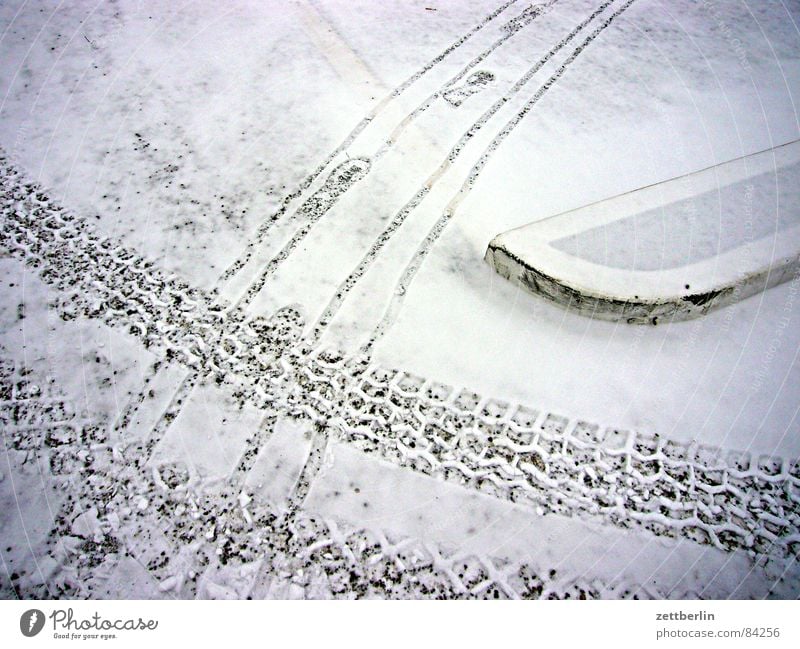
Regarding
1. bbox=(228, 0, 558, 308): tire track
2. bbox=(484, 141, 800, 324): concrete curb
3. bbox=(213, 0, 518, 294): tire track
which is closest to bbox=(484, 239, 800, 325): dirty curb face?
bbox=(484, 141, 800, 324): concrete curb

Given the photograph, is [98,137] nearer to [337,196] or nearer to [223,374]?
[337,196]

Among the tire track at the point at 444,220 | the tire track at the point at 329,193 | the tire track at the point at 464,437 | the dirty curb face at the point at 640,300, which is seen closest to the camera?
the tire track at the point at 464,437

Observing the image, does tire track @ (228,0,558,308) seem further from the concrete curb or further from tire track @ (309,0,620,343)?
the concrete curb

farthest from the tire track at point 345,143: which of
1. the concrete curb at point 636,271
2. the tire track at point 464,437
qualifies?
the concrete curb at point 636,271

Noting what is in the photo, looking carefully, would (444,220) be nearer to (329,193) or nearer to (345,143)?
(329,193)

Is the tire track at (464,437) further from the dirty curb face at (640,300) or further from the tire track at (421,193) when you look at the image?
the dirty curb face at (640,300)

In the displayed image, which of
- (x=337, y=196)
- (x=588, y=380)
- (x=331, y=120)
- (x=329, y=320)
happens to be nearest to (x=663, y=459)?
(x=588, y=380)

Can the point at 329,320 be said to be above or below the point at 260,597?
above
